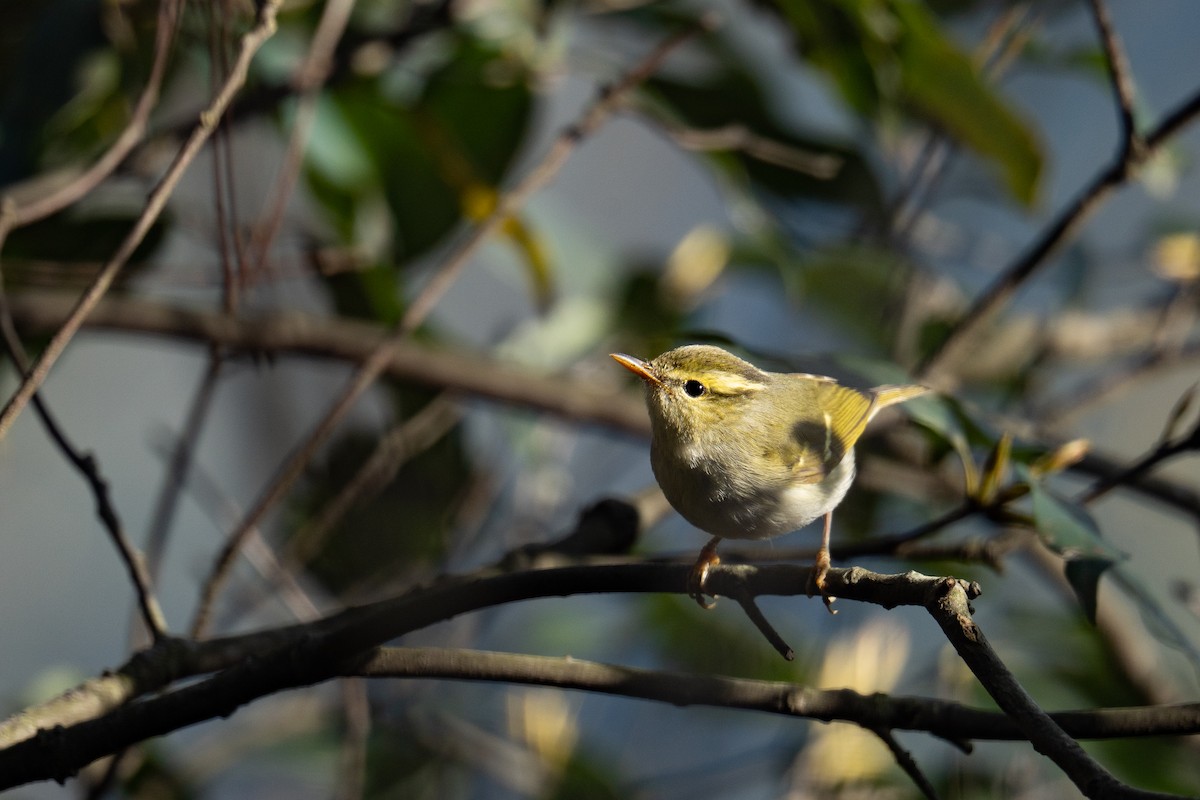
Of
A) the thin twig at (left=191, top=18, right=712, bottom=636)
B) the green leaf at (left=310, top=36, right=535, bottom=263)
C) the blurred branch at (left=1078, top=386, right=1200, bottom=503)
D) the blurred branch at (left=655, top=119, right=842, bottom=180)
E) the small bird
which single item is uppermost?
the green leaf at (left=310, top=36, right=535, bottom=263)

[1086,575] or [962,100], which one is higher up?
[962,100]

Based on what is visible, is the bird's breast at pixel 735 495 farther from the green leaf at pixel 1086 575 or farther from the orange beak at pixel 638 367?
the green leaf at pixel 1086 575

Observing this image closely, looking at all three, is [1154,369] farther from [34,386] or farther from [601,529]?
[34,386]

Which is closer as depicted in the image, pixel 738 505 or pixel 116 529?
pixel 116 529

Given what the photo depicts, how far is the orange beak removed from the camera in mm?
1312

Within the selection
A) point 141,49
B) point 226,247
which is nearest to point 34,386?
point 226,247

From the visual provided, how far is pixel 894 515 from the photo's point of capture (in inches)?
96.5

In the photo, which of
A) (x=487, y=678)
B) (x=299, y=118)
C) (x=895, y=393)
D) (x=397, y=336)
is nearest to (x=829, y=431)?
(x=895, y=393)

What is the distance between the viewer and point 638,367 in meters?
1.34

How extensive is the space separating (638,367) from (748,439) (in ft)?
0.50

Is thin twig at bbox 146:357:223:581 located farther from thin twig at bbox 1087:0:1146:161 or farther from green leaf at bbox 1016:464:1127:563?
thin twig at bbox 1087:0:1146:161

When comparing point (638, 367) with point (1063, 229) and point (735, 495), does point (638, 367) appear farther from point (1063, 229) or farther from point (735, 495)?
point (1063, 229)

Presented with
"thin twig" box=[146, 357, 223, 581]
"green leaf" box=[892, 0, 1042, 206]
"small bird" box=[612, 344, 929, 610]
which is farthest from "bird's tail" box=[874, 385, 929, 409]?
"thin twig" box=[146, 357, 223, 581]

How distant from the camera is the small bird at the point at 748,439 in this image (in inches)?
47.3
